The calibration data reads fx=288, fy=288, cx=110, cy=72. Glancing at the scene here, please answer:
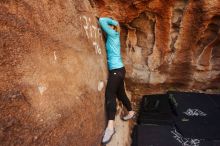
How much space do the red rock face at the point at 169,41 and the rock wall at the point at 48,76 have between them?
0.96 metres

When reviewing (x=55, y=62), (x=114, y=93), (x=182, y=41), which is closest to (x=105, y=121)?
(x=114, y=93)

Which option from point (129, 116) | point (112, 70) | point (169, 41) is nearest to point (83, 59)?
point (112, 70)

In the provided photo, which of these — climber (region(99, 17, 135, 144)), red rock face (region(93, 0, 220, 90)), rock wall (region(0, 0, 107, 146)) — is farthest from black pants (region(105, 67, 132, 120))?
red rock face (region(93, 0, 220, 90))

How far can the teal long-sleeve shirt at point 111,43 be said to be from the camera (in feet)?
9.75

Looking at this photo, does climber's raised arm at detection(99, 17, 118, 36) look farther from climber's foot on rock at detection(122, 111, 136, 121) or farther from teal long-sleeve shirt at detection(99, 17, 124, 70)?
climber's foot on rock at detection(122, 111, 136, 121)

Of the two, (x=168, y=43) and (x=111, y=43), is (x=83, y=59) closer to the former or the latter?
(x=111, y=43)

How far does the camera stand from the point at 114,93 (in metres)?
3.03

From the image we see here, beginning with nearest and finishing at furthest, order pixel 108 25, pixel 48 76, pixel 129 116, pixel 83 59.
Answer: pixel 48 76, pixel 83 59, pixel 108 25, pixel 129 116

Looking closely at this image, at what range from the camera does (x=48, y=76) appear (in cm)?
200

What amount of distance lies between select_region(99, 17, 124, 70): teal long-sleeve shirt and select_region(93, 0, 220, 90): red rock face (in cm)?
41

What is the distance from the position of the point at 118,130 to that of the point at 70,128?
1119 millimetres

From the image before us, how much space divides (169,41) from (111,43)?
3.65 feet

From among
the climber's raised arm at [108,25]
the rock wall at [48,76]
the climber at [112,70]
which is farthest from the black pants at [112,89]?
the climber's raised arm at [108,25]

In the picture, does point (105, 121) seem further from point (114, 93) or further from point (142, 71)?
point (142, 71)
